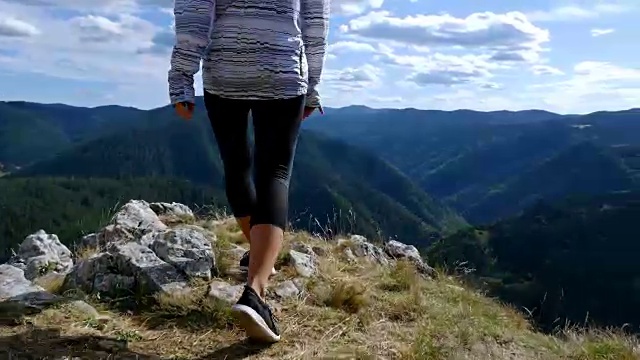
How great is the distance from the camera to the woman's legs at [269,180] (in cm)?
355

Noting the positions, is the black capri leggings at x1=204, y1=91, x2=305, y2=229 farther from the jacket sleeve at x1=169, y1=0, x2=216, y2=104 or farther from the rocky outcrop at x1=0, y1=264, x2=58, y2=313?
the rocky outcrop at x1=0, y1=264, x2=58, y2=313

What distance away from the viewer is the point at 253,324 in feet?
11.5

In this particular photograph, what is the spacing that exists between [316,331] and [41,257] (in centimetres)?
451

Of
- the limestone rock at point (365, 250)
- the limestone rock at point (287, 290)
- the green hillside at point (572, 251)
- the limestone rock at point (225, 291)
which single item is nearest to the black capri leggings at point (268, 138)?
the limestone rock at point (225, 291)

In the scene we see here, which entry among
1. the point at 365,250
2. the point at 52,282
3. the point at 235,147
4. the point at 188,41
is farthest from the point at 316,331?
the point at 365,250

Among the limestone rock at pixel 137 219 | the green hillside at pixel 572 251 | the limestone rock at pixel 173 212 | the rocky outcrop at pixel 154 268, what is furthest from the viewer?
the green hillside at pixel 572 251

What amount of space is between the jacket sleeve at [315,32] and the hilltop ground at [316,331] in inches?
67.0

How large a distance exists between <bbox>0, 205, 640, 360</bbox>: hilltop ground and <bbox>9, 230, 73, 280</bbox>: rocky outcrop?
1.19 m

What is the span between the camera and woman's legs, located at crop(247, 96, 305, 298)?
355 cm

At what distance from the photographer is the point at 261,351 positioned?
3670 millimetres

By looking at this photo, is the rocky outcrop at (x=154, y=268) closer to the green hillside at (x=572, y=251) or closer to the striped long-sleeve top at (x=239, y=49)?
the striped long-sleeve top at (x=239, y=49)

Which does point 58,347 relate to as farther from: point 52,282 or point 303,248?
point 303,248

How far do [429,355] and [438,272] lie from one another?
301 cm

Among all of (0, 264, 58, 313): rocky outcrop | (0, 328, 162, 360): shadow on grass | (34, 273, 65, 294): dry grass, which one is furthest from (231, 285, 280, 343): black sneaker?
(34, 273, 65, 294): dry grass
